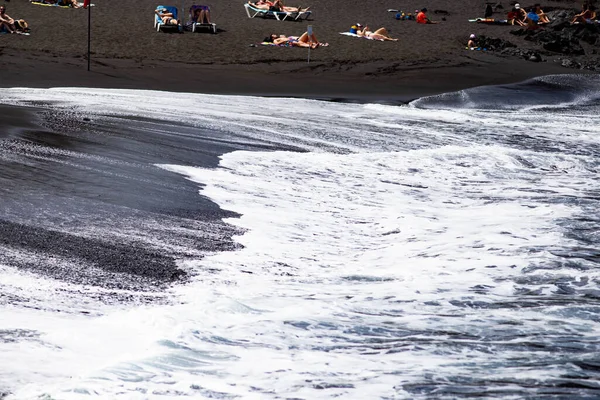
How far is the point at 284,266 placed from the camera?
698cm

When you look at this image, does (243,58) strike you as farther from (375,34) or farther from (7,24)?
(7,24)

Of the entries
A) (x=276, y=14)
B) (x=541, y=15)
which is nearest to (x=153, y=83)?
(x=276, y=14)

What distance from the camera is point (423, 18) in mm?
31594

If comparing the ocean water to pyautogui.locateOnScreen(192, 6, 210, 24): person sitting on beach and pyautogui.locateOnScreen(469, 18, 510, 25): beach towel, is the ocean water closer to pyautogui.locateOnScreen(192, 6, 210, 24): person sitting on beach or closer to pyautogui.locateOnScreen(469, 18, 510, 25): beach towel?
pyautogui.locateOnScreen(192, 6, 210, 24): person sitting on beach

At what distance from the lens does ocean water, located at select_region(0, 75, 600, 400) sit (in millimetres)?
4793

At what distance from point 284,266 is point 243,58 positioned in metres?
17.1

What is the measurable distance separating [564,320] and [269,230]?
10.1 ft

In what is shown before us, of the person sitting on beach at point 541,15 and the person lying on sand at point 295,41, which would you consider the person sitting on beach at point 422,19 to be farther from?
the person lying on sand at point 295,41

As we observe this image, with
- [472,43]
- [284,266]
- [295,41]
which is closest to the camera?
[284,266]

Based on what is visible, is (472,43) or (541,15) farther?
(541,15)

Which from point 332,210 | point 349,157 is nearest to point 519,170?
point 349,157

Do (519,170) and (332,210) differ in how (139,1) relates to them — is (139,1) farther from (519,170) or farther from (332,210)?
(332,210)

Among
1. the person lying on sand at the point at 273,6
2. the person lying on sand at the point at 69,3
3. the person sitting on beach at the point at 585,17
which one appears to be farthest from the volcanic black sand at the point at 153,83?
the person sitting on beach at the point at 585,17

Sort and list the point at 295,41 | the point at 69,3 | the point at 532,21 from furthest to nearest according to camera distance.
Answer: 1. the point at 532,21
2. the point at 69,3
3. the point at 295,41
